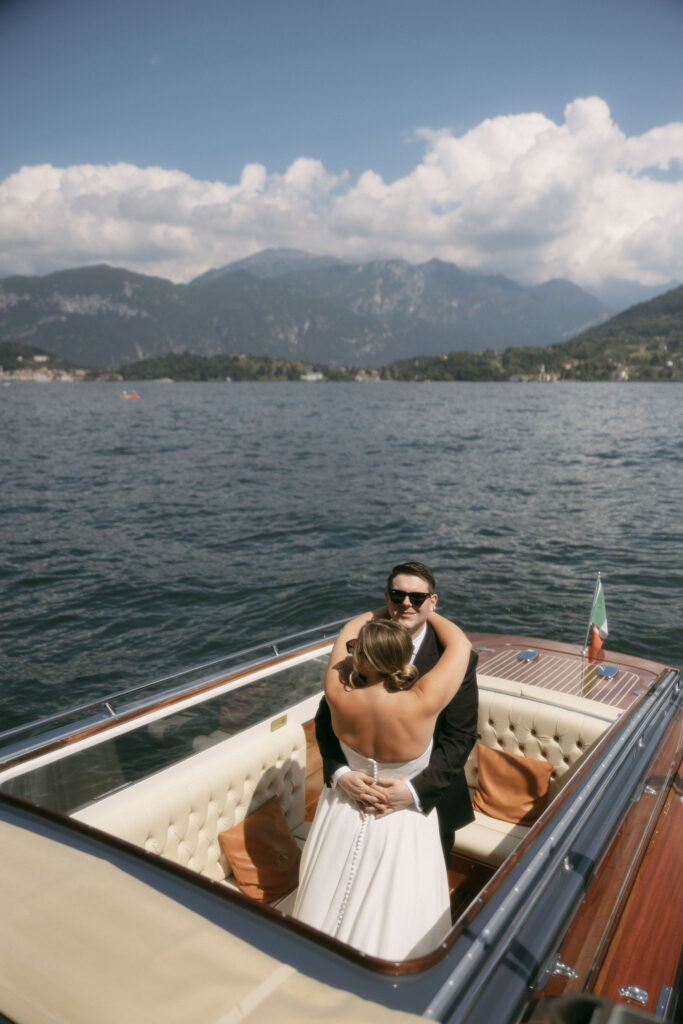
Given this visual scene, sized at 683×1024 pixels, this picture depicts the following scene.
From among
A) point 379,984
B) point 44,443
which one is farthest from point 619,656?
point 44,443

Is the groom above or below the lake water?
above

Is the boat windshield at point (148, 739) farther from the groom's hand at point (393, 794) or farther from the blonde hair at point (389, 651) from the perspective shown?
the blonde hair at point (389, 651)

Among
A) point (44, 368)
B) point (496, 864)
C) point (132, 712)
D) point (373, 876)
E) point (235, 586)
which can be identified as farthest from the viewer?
point (44, 368)

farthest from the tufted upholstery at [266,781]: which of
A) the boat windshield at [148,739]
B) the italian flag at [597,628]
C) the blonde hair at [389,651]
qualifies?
the italian flag at [597,628]

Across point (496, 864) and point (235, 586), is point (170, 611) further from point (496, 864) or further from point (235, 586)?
point (496, 864)

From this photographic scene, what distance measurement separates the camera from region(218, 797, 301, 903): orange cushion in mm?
3510

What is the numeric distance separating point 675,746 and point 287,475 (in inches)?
918

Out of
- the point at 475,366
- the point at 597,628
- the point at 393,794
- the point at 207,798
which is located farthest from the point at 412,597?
the point at 475,366

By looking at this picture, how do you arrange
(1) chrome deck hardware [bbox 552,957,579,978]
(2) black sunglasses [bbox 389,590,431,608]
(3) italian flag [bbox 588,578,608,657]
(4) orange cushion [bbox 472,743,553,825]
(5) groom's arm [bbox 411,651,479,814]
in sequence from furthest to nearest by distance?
1. (3) italian flag [bbox 588,578,608,657]
2. (4) orange cushion [bbox 472,743,553,825]
3. (2) black sunglasses [bbox 389,590,431,608]
4. (5) groom's arm [bbox 411,651,479,814]
5. (1) chrome deck hardware [bbox 552,957,579,978]

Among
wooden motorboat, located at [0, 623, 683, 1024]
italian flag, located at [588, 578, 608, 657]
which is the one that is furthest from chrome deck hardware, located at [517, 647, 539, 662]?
wooden motorboat, located at [0, 623, 683, 1024]

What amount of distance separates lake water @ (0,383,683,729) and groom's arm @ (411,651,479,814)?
754cm

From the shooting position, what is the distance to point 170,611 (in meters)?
12.2

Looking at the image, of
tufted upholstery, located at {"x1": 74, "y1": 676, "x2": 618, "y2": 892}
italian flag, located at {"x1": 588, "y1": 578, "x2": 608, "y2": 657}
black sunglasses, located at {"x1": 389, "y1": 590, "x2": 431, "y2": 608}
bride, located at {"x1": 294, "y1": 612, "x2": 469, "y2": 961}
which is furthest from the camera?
italian flag, located at {"x1": 588, "y1": 578, "x2": 608, "y2": 657}

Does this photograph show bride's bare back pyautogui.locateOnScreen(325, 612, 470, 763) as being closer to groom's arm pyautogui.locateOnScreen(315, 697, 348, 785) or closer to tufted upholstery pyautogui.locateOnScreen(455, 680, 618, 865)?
groom's arm pyautogui.locateOnScreen(315, 697, 348, 785)
